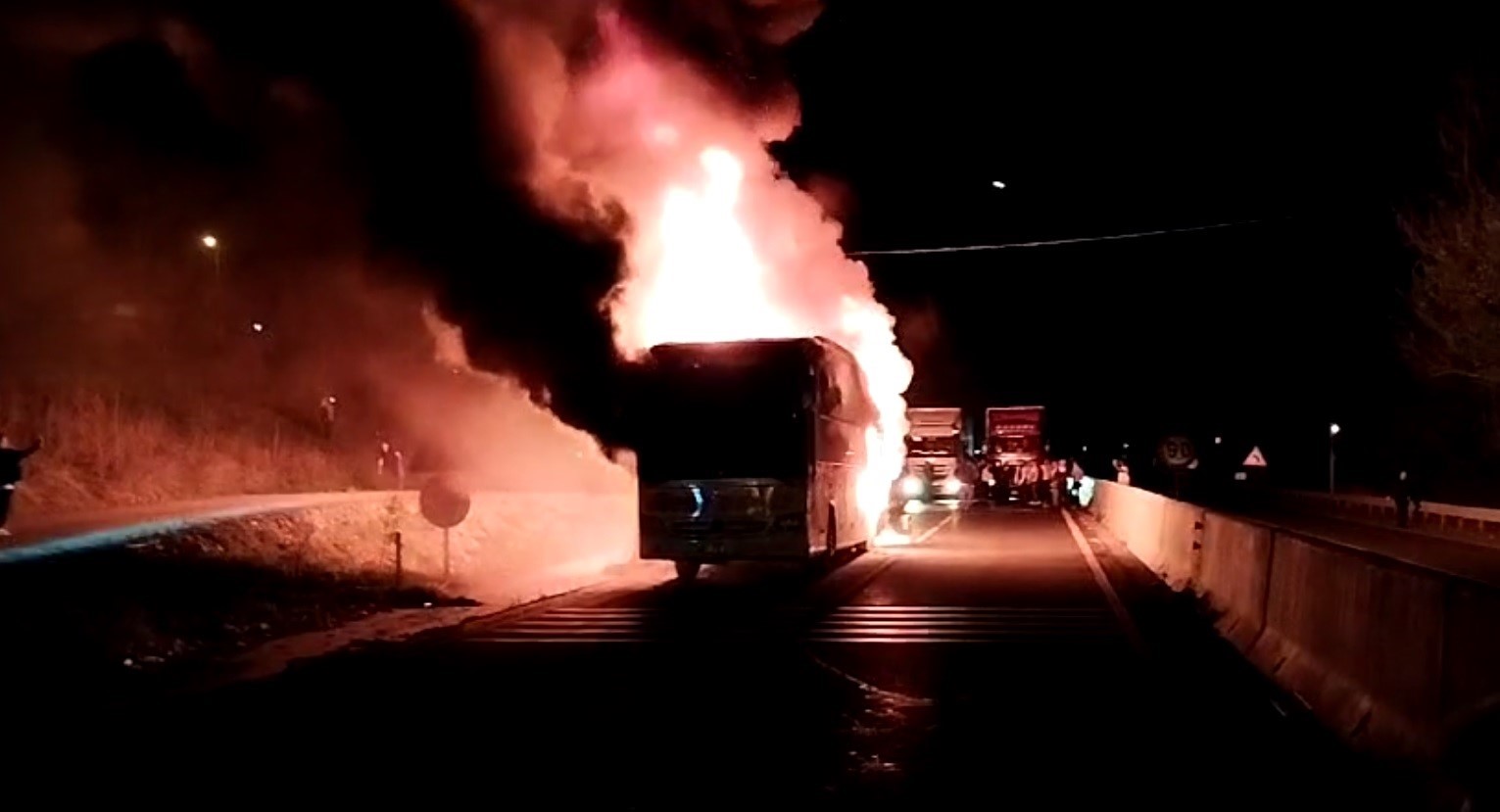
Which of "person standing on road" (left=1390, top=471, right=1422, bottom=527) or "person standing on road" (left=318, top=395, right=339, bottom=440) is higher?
"person standing on road" (left=318, top=395, right=339, bottom=440)

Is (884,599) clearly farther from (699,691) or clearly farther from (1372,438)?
(1372,438)

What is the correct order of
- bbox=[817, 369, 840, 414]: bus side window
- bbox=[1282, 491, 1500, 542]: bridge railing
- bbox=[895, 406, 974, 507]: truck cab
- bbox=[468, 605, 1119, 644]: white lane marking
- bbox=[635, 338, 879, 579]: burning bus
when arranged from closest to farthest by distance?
1. bbox=[468, 605, 1119, 644]: white lane marking
2. bbox=[635, 338, 879, 579]: burning bus
3. bbox=[817, 369, 840, 414]: bus side window
4. bbox=[1282, 491, 1500, 542]: bridge railing
5. bbox=[895, 406, 974, 507]: truck cab

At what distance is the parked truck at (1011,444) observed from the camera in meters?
61.7

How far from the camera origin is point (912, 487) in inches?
1989

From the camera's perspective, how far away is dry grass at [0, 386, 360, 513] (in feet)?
97.9

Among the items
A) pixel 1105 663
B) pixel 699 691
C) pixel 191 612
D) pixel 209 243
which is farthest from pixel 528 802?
pixel 209 243

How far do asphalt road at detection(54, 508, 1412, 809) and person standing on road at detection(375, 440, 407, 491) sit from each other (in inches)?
819

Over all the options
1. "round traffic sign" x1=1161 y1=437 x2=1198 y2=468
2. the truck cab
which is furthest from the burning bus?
the truck cab

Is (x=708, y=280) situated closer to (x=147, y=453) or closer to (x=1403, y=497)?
(x=147, y=453)

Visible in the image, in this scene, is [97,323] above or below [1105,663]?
above

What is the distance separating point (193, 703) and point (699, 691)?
3783 mm

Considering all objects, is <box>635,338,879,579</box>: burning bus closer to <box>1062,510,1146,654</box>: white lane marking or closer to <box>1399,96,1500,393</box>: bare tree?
<box>1062,510,1146,654</box>: white lane marking

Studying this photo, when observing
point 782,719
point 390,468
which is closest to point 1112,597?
point 782,719

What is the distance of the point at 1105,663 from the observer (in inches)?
575
